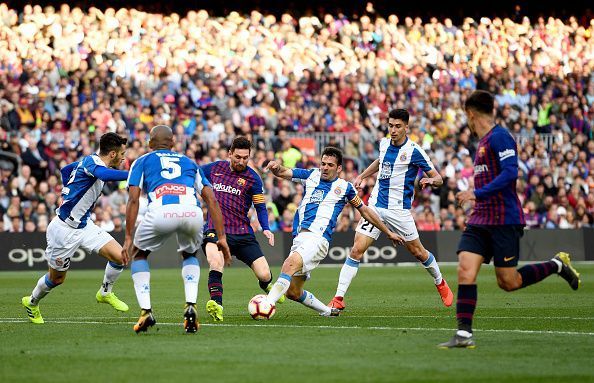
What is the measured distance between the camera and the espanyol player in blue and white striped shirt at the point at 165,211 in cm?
1103

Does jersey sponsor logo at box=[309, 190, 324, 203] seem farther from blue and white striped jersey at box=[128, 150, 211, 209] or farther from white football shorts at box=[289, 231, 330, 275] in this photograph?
blue and white striped jersey at box=[128, 150, 211, 209]

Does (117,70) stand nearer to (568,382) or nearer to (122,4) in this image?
(122,4)

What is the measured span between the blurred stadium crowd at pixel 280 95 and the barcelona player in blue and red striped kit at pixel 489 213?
1699cm

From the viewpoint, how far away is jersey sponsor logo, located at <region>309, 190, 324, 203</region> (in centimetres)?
1355

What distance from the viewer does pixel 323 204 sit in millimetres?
13508

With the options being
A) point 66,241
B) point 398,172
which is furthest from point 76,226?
point 398,172

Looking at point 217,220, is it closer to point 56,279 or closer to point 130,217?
point 130,217

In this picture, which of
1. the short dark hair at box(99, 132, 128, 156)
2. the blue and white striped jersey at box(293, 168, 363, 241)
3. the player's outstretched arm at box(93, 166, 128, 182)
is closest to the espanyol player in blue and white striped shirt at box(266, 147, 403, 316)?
the blue and white striped jersey at box(293, 168, 363, 241)

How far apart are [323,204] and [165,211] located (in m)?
2.97

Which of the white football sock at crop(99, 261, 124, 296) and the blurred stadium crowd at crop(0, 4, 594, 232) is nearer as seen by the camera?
the white football sock at crop(99, 261, 124, 296)

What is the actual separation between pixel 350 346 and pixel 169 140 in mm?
2958

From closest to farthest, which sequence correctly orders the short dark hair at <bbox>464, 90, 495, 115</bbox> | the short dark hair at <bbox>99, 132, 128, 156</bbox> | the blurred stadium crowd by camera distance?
the short dark hair at <bbox>464, 90, 495, 115</bbox>
the short dark hair at <bbox>99, 132, 128, 156</bbox>
the blurred stadium crowd

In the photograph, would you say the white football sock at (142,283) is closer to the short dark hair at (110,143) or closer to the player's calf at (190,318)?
the player's calf at (190,318)

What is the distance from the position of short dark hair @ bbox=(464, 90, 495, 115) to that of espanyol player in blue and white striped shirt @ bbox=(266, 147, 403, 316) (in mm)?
3331
